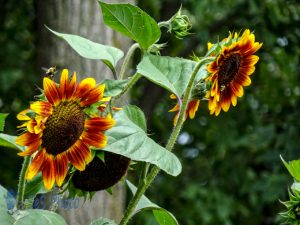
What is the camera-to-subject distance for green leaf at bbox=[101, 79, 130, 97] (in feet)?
Answer: 2.60

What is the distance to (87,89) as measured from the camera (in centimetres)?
79

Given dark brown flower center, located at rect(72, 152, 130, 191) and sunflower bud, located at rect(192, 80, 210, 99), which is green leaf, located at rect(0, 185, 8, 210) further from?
sunflower bud, located at rect(192, 80, 210, 99)

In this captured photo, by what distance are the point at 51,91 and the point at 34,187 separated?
131mm

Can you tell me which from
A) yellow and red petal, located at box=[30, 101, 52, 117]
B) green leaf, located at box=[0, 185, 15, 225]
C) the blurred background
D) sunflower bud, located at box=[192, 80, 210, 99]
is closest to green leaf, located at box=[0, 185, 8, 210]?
green leaf, located at box=[0, 185, 15, 225]

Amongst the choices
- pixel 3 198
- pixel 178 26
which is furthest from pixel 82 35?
pixel 3 198

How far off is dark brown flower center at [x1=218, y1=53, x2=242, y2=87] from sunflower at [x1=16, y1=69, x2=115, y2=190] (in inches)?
5.3

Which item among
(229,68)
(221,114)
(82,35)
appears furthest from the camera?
(221,114)

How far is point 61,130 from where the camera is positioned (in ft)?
2.50

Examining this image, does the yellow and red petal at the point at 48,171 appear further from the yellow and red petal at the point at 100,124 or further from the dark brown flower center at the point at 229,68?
the dark brown flower center at the point at 229,68

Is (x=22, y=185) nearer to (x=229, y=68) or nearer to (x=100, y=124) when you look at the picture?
(x=100, y=124)

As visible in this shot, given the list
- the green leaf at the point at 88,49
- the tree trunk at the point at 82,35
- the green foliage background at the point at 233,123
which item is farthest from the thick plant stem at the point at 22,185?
the green foliage background at the point at 233,123

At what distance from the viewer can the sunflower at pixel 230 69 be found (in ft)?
2.76

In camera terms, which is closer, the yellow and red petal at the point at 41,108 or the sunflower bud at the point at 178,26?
the yellow and red petal at the point at 41,108

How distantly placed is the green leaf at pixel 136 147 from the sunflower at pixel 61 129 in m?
0.01
